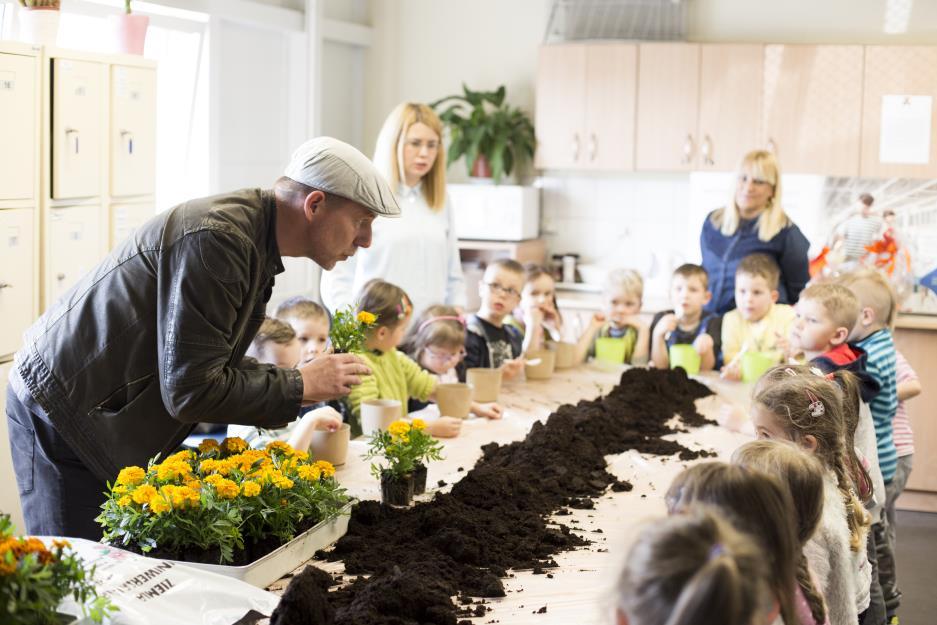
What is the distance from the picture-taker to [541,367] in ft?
12.4

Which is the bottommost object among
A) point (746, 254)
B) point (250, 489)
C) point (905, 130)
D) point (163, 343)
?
point (250, 489)

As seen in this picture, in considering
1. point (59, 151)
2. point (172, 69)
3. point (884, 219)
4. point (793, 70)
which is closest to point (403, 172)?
point (59, 151)

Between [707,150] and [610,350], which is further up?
[707,150]

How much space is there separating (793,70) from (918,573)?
2.67 m

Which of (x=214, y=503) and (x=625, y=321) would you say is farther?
(x=625, y=321)

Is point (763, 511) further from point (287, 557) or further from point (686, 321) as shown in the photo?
point (686, 321)

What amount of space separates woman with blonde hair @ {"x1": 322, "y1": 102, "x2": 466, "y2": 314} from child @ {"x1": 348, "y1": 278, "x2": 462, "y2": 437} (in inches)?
22.9

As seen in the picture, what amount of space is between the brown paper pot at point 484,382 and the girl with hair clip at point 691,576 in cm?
208

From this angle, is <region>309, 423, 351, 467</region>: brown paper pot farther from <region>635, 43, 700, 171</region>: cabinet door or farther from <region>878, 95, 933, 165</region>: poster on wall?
<region>878, 95, 933, 165</region>: poster on wall

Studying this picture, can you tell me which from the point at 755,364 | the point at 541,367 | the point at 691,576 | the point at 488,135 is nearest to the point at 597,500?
the point at 691,576

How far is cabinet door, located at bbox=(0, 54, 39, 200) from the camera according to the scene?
11.4 feet

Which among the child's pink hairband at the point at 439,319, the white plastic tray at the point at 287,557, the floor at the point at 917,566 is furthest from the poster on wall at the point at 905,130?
the white plastic tray at the point at 287,557

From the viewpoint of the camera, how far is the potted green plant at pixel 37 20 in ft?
12.0

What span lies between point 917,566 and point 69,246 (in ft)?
12.4
